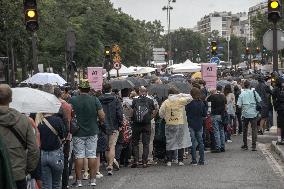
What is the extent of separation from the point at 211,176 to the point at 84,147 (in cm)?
263

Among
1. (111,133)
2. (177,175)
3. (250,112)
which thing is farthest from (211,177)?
(250,112)

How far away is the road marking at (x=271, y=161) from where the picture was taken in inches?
557

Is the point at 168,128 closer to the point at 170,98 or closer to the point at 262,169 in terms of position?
the point at 170,98

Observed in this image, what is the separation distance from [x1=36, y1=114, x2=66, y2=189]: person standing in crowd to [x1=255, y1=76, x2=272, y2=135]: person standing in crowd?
12.3m

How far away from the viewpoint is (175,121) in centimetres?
1562

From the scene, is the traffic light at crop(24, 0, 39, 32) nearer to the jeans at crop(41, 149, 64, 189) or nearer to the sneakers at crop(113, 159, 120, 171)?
the sneakers at crop(113, 159, 120, 171)

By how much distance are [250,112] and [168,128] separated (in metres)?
2.83

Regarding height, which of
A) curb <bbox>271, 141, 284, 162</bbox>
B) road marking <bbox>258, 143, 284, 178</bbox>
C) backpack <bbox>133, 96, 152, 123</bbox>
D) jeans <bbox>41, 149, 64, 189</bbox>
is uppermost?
backpack <bbox>133, 96, 152, 123</bbox>

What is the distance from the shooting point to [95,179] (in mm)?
12711

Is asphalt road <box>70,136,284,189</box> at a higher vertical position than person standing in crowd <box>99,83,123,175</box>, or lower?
lower

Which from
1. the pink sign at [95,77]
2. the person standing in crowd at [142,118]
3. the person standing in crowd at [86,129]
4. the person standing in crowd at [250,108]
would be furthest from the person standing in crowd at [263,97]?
the person standing in crowd at [86,129]

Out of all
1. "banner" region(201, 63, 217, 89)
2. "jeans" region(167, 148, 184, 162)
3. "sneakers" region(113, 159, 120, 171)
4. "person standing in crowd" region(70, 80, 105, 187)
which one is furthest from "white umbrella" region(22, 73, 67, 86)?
"banner" region(201, 63, 217, 89)

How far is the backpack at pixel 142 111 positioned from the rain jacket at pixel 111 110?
2.44 feet

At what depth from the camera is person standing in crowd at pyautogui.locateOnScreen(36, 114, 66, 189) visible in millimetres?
9484
